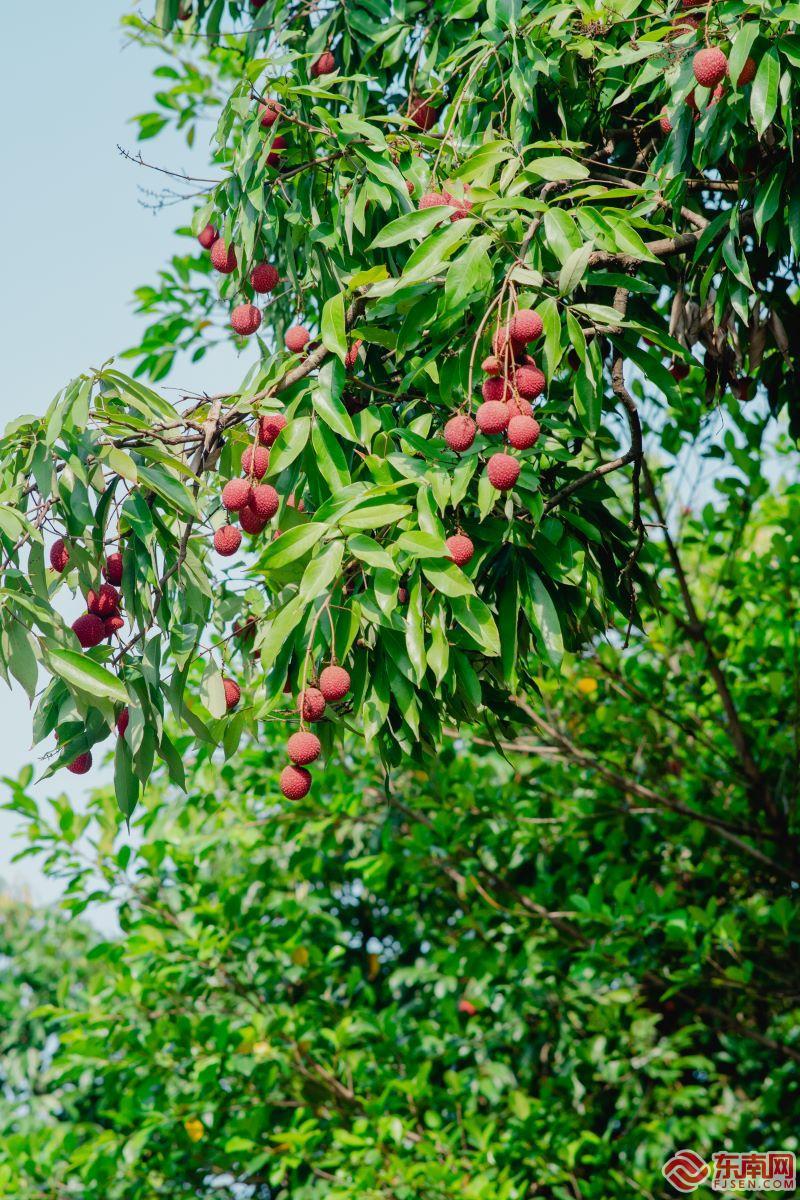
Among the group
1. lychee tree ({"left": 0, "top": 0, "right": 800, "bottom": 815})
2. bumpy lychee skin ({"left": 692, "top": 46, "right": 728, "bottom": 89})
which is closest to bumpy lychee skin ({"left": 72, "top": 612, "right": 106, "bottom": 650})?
lychee tree ({"left": 0, "top": 0, "right": 800, "bottom": 815})

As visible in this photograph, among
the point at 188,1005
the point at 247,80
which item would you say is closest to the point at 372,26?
the point at 247,80

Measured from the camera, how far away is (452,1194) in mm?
3459

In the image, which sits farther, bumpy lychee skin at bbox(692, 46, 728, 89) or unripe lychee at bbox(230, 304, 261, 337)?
unripe lychee at bbox(230, 304, 261, 337)

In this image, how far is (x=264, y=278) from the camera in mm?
2516

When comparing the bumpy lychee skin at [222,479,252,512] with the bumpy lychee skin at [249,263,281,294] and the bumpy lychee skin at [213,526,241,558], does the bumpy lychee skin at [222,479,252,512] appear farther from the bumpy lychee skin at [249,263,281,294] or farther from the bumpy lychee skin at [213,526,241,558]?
the bumpy lychee skin at [249,263,281,294]

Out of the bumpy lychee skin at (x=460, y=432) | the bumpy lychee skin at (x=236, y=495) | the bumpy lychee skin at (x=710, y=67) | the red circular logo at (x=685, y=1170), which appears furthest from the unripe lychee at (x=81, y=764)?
the red circular logo at (x=685, y=1170)

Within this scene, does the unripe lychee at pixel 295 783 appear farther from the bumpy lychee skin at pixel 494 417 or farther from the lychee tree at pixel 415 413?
the bumpy lychee skin at pixel 494 417

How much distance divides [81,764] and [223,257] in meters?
1.09

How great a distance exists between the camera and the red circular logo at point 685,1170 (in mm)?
3484

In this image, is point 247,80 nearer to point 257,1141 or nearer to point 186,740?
point 186,740

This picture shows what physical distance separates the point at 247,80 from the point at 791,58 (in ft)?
3.20

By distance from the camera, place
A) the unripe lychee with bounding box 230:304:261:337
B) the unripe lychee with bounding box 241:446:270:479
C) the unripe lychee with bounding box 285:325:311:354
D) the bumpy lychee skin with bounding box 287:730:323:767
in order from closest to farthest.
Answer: the bumpy lychee skin with bounding box 287:730:323:767 → the unripe lychee with bounding box 241:446:270:479 → the unripe lychee with bounding box 285:325:311:354 → the unripe lychee with bounding box 230:304:261:337

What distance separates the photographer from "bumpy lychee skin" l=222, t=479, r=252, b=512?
2.02 m

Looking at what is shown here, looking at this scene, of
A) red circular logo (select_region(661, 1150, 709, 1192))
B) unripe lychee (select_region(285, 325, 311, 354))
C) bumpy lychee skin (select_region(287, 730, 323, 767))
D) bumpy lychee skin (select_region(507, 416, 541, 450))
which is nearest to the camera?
bumpy lychee skin (select_region(507, 416, 541, 450))
